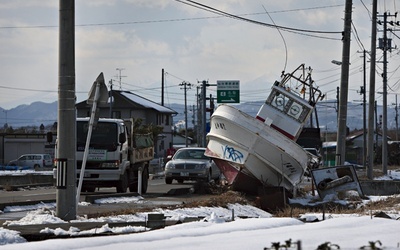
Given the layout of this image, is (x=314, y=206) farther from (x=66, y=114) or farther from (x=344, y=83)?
(x=66, y=114)

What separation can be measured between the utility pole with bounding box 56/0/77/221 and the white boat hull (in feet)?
34.0

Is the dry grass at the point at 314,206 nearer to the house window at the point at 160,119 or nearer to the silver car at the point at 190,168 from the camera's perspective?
the silver car at the point at 190,168

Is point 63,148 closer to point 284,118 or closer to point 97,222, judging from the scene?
point 97,222

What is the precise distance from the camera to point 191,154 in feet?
113

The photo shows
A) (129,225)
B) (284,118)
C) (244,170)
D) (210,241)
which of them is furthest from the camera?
(284,118)

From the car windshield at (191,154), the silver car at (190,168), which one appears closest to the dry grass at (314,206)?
the silver car at (190,168)

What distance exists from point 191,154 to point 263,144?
9.92 metres

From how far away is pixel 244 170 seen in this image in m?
25.3

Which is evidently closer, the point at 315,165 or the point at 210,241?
the point at 210,241

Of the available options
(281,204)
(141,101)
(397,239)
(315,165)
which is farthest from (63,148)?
(141,101)

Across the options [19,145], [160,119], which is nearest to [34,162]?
[19,145]

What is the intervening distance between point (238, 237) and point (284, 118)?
15816 millimetres

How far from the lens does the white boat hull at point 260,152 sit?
81.0ft

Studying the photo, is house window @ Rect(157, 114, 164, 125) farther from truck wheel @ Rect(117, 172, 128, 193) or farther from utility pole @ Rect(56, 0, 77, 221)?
utility pole @ Rect(56, 0, 77, 221)
